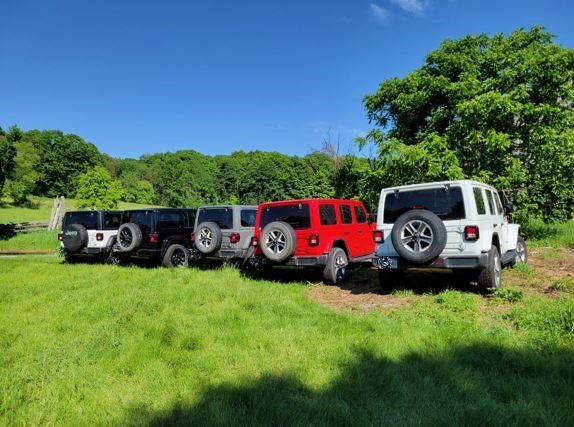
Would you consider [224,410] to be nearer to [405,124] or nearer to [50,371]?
[50,371]

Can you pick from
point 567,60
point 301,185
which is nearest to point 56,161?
point 301,185

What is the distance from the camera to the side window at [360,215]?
1108cm

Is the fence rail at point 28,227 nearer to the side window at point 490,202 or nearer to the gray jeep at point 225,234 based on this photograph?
the gray jeep at point 225,234

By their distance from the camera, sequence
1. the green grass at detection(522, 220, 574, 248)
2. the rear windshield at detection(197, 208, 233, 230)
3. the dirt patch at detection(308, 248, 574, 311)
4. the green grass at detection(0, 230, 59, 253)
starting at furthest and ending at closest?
1. the green grass at detection(0, 230, 59, 253)
2. the green grass at detection(522, 220, 574, 248)
3. the rear windshield at detection(197, 208, 233, 230)
4. the dirt patch at detection(308, 248, 574, 311)

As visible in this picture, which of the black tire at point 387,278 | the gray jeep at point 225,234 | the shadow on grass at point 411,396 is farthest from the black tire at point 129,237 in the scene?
the shadow on grass at point 411,396

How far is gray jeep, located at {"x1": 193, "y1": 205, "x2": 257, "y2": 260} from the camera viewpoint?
10914 millimetres

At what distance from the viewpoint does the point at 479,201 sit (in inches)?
304

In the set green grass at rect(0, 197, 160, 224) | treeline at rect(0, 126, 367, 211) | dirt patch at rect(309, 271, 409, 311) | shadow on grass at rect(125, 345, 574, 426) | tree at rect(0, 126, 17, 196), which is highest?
treeline at rect(0, 126, 367, 211)

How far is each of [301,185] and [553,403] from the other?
264 ft

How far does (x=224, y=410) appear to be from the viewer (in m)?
3.58

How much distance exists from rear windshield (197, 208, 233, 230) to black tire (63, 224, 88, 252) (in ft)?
14.3

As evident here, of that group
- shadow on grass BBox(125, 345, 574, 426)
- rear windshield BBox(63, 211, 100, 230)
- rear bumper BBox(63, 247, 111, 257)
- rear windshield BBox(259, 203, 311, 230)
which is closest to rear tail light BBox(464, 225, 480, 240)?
shadow on grass BBox(125, 345, 574, 426)

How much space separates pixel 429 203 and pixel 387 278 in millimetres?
1672

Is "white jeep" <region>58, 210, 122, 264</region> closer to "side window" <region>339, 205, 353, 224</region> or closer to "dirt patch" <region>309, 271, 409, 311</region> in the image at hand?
"side window" <region>339, 205, 353, 224</region>
